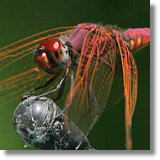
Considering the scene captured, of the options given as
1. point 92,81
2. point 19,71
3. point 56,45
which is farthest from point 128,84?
point 19,71

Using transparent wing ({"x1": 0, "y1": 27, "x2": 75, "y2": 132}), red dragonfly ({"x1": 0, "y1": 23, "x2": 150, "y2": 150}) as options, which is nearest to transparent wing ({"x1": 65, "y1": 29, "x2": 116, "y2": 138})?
red dragonfly ({"x1": 0, "y1": 23, "x2": 150, "y2": 150})

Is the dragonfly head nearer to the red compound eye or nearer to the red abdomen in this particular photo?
the red compound eye

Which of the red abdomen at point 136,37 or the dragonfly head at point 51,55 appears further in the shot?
the red abdomen at point 136,37

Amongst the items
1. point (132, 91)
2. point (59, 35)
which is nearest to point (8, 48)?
point (59, 35)

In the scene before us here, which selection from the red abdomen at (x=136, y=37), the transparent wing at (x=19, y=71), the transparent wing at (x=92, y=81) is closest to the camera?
the transparent wing at (x=92, y=81)

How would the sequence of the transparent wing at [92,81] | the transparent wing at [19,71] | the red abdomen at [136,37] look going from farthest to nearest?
1. the red abdomen at [136,37]
2. the transparent wing at [19,71]
3. the transparent wing at [92,81]

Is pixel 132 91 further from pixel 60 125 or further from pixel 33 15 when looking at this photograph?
pixel 33 15

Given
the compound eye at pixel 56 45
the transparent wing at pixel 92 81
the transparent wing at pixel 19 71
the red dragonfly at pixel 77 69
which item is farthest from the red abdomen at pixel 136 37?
the compound eye at pixel 56 45

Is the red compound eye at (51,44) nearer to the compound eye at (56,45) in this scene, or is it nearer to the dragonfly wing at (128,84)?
the compound eye at (56,45)

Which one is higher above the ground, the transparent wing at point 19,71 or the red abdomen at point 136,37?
the red abdomen at point 136,37
